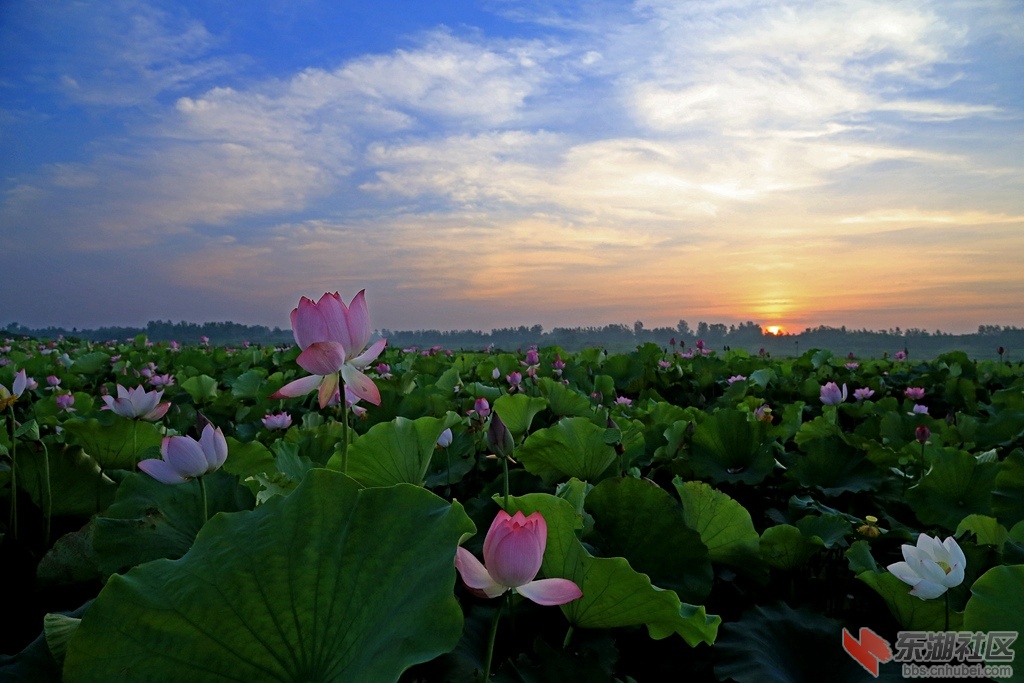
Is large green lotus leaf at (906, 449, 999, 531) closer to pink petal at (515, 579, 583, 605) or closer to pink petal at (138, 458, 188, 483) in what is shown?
pink petal at (515, 579, 583, 605)

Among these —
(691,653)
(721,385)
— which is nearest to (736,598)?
(691,653)

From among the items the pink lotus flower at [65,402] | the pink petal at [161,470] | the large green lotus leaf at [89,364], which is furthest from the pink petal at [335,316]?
the large green lotus leaf at [89,364]

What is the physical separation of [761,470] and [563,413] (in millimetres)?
876

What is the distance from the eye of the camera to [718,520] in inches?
54.7

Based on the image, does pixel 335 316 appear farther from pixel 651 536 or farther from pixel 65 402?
pixel 65 402

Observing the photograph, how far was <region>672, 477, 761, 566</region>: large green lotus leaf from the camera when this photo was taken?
1.37 m

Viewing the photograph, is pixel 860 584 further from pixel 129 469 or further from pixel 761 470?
pixel 129 469

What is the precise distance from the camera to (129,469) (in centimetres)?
195

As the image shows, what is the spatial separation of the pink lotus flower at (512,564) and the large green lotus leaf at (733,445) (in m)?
1.48

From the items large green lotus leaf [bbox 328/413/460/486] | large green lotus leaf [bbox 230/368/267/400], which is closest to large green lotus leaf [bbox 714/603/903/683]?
large green lotus leaf [bbox 328/413/460/486]

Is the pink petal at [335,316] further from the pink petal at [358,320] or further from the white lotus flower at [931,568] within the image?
the white lotus flower at [931,568]

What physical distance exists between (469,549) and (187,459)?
53cm

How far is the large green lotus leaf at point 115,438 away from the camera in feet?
6.04

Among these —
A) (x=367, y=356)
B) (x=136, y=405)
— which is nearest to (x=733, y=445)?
(x=367, y=356)
